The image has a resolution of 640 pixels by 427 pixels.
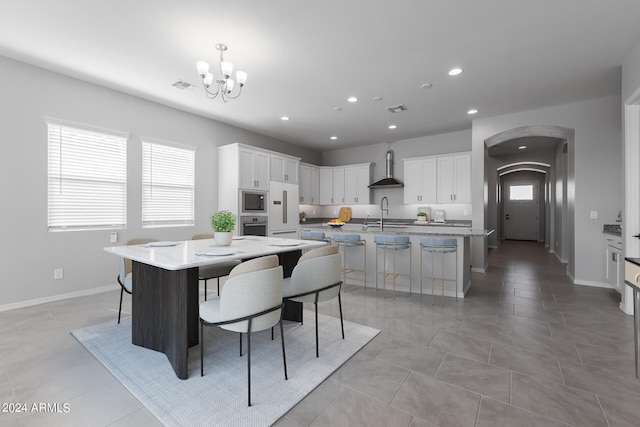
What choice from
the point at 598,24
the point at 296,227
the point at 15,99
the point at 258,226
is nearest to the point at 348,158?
the point at 296,227

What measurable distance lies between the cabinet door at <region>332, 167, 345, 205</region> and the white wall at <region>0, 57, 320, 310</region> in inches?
173

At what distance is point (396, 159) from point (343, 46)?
15.2 feet

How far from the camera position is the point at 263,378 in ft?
6.83

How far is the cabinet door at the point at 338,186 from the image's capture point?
7934mm

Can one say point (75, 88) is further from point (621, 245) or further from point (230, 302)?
point (621, 245)

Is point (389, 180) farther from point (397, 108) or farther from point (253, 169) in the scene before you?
point (253, 169)

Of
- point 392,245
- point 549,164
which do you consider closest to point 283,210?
point 392,245

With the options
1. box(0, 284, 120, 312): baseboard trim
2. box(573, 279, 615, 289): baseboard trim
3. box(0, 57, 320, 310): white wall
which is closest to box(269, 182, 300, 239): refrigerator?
box(0, 57, 320, 310): white wall

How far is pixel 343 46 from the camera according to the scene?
3176 millimetres

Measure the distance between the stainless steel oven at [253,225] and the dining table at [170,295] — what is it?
106 inches

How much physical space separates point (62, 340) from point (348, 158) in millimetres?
7027

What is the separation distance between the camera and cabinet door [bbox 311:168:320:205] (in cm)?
792

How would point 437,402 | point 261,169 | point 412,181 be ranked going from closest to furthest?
1. point 437,402
2. point 261,169
3. point 412,181

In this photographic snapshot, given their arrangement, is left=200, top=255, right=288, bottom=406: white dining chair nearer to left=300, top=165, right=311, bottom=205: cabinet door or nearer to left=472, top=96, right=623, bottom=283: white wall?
left=472, top=96, right=623, bottom=283: white wall
